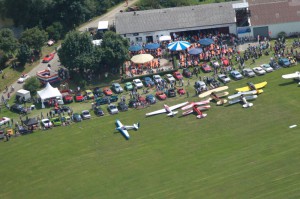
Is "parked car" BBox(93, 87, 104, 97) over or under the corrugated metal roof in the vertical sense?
under

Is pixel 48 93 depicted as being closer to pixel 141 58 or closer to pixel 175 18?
pixel 141 58

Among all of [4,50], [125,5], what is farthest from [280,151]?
[125,5]

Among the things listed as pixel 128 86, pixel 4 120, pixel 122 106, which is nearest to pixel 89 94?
pixel 128 86

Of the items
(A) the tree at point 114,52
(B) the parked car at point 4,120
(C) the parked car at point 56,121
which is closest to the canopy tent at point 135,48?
(A) the tree at point 114,52

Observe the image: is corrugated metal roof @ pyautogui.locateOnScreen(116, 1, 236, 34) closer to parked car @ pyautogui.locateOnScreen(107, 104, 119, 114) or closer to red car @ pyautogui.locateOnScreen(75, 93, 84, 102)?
red car @ pyautogui.locateOnScreen(75, 93, 84, 102)

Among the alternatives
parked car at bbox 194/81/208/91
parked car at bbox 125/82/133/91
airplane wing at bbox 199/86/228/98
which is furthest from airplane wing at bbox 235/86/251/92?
parked car at bbox 125/82/133/91

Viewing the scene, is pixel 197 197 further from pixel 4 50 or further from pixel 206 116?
pixel 4 50
